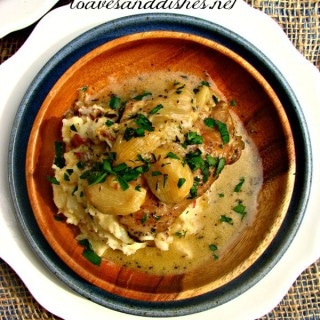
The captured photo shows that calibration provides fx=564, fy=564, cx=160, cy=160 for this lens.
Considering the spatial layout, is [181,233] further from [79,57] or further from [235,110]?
[79,57]

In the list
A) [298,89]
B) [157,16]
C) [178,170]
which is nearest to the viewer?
[178,170]

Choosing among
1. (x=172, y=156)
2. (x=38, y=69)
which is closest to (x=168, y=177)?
(x=172, y=156)

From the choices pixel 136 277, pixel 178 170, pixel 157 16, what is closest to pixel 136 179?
pixel 178 170

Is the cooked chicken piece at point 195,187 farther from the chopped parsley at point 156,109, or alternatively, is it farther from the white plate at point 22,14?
the white plate at point 22,14

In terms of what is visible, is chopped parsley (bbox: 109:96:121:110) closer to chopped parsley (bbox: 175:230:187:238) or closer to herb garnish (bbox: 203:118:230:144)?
herb garnish (bbox: 203:118:230:144)

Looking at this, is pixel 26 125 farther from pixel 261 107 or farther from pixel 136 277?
pixel 261 107

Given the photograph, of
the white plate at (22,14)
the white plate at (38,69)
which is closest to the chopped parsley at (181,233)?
the white plate at (38,69)
